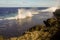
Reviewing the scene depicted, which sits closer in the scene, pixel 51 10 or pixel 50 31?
pixel 50 31

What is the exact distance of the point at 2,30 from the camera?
6.39 meters

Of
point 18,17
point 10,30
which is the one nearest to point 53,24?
point 10,30

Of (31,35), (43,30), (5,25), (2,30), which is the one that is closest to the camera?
(31,35)

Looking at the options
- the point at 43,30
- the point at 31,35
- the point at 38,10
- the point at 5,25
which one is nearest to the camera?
the point at 31,35

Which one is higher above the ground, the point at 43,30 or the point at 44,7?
the point at 44,7

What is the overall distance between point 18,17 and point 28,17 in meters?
0.46

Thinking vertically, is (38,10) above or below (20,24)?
above

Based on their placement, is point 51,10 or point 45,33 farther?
point 51,10

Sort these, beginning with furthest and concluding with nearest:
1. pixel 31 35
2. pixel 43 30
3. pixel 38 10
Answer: pixel 38 10, pixel 43 30, pixel 31 35

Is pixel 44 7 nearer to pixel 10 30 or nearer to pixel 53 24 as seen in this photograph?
pixel 10 30

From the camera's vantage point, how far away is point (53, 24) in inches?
198

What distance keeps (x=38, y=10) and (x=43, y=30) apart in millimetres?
2685

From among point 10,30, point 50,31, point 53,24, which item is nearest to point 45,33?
point 50,31

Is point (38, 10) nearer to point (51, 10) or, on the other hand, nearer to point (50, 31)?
point (51, 10)
